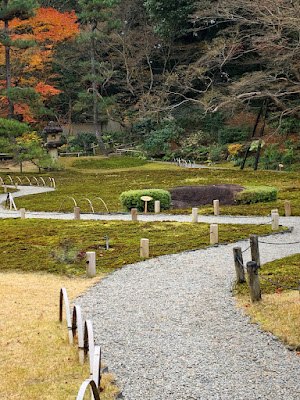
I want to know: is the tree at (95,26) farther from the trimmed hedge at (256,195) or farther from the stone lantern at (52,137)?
the trimmed hedge at (256,195)

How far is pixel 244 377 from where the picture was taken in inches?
200

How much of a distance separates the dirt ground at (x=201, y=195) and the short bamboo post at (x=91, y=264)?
30.6 ft

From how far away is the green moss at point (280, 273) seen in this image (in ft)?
26.4

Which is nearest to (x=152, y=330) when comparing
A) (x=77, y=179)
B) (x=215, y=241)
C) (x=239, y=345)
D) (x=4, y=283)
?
(x=239, y=345)

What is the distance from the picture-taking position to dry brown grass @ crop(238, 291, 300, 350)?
6065mm

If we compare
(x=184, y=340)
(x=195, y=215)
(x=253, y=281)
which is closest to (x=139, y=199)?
(x=195, y=215)

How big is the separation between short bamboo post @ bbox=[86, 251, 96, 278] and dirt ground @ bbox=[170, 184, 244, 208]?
9.33 m

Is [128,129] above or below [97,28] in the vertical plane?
below

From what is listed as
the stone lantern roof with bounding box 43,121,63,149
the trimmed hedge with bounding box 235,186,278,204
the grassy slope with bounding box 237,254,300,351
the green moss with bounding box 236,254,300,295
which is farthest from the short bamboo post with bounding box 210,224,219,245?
the stone lantern roof with bounding box 43,121,63,149

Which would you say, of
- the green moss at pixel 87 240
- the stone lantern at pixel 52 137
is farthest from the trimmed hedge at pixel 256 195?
the stone lantern at pixel 52 137

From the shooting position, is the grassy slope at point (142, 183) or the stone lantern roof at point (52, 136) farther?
the stone lantern roof at point (52, 136)

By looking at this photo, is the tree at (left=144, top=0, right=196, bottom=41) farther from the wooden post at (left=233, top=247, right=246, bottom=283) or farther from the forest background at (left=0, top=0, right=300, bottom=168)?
the wooden post at (left=233, top=247, right=246, bottom=283)

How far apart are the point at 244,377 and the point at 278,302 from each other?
224 cm

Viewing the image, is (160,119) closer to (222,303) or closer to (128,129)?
(128,129)
